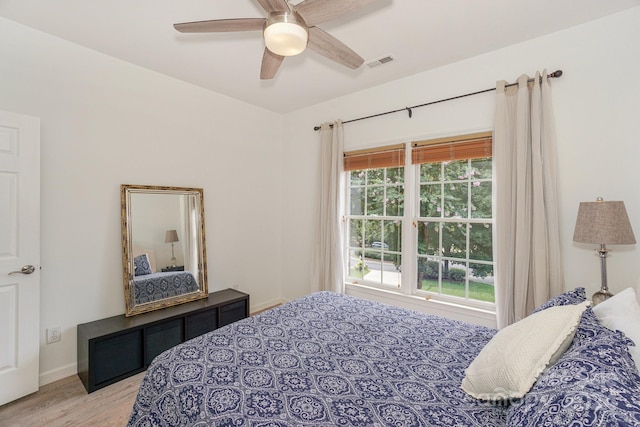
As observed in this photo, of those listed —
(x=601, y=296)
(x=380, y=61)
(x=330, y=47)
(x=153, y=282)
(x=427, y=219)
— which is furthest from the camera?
(x=427, y=219)

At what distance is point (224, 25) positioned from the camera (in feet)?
5.15

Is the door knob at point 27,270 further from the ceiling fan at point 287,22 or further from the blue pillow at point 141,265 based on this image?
the ceiling fan at point 287,22

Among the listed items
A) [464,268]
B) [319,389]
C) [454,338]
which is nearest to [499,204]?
[464,268]

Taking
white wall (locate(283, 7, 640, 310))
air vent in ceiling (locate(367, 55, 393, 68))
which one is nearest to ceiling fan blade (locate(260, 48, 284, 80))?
air vent in ceiling (locate(367, 55, 393, 68))

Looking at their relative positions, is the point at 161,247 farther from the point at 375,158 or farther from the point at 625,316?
the point at 625,316

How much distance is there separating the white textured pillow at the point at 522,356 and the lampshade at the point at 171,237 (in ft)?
9.30

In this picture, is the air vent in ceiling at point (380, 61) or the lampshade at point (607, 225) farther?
the air vent in ceiling at point (380, 61)

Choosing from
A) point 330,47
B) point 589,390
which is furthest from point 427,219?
point 589,390

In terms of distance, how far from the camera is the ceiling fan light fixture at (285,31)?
4.66ft

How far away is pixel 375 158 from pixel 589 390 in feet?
9.21

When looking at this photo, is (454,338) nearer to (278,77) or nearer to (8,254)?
(278,77)

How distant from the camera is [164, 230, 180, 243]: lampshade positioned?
3021mm

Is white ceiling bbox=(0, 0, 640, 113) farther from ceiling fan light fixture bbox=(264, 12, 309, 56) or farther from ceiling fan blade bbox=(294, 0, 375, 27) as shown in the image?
ceiling fan light fixture bbox=(264, 12, 309, 56)

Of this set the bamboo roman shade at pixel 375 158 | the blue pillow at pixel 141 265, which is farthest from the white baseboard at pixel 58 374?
the bamboo roman shade at pixel 375 158
